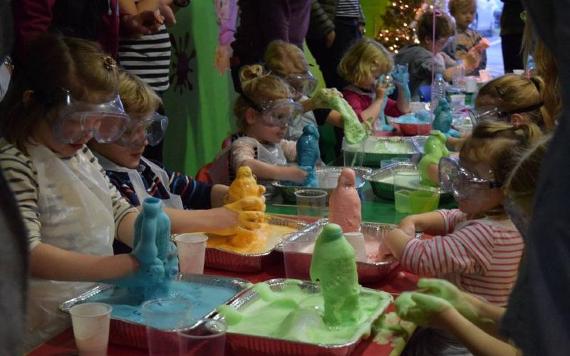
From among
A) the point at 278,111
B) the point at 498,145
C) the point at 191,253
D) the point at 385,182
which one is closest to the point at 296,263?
the point at 191,253

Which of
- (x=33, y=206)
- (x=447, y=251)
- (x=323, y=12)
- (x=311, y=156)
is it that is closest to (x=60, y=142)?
(x=33, y=206)

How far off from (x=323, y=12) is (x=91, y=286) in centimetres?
372

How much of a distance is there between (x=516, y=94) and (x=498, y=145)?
1180mm

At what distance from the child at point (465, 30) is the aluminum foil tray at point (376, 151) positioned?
10.8 feet

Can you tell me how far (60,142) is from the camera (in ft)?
5.57

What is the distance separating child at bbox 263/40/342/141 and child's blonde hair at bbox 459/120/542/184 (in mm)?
1537

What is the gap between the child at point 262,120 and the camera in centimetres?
295

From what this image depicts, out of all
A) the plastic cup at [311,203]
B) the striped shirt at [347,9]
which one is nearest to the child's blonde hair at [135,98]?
the plastic cup at [311,203]

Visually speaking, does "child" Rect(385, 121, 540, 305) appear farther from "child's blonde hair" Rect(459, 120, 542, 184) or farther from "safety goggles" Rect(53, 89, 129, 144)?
→ "safety goggles" Rect(53, 89, 129, 144)

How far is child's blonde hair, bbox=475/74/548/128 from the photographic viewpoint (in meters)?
2.86

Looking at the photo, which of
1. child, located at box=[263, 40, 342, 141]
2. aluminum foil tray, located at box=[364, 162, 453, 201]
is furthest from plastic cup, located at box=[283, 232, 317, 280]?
child, located at box=[263, 40, 342, 141]

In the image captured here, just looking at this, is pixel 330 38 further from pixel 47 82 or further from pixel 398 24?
pixel 47 82

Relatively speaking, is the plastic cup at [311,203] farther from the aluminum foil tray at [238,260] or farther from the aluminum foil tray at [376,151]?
the aluminum foil tray at [376,151]

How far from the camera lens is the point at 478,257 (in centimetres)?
175
